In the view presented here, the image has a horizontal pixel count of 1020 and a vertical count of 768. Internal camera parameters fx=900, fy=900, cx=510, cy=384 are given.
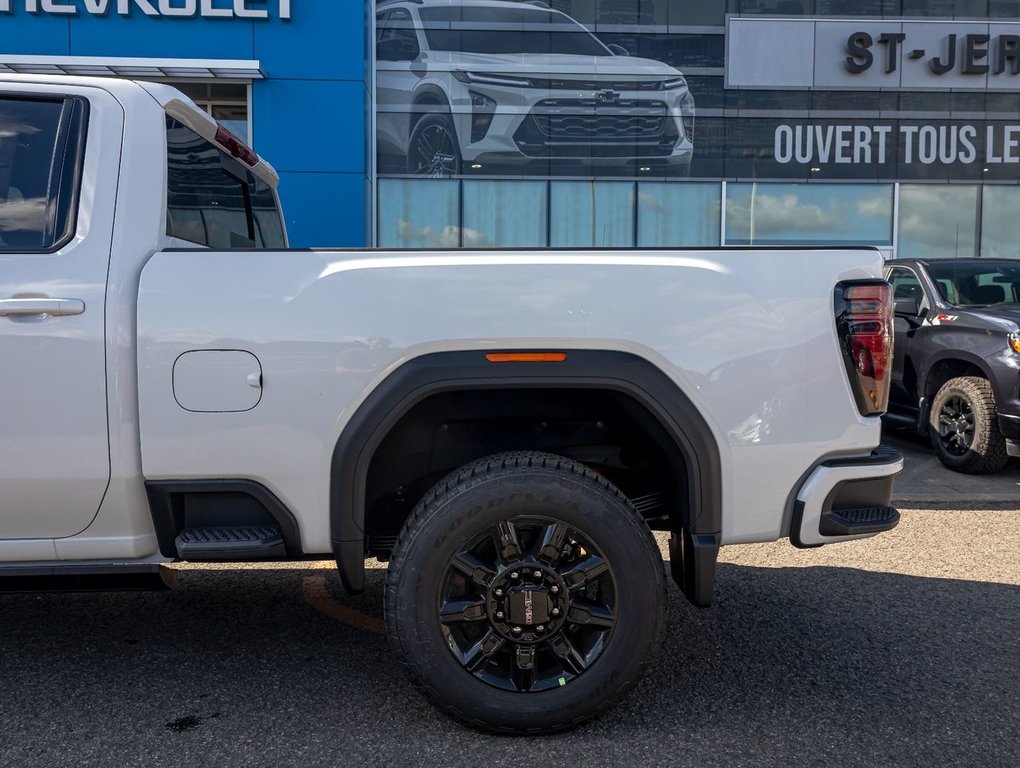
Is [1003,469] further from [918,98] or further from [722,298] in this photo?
[918,98]

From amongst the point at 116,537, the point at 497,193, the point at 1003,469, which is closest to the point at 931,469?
the point at 1003,469

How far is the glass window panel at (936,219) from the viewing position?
667 inches

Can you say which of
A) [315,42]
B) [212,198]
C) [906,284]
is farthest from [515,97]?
[212,198]

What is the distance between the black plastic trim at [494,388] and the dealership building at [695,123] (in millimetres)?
12705

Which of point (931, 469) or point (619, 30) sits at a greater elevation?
point (619, 30)

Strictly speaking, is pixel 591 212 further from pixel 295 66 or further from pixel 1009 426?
pixel 1009 426

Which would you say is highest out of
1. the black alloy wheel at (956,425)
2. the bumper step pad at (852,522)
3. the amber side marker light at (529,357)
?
the amber side marker light at (529,357)

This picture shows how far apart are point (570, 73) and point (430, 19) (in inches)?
103

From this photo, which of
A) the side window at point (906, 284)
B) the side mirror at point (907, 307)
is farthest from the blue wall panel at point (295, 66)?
the side mirror at point (907, 307)

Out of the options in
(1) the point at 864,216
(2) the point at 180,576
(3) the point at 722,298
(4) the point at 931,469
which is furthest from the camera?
(1) the point at 864,216

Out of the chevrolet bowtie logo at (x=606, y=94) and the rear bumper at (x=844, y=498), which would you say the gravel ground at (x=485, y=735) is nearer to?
the rear bumper at (x=844, y=498)

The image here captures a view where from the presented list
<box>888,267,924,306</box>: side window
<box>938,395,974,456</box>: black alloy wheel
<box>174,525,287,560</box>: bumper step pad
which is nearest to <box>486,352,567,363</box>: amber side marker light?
<box>174,525,287,560</box>: bumper step pad

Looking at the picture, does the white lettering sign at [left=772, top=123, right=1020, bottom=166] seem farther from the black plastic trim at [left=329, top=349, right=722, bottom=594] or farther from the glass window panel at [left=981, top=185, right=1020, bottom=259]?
the black plastic trim at [left=329, top=349, right=722, bottom=594]

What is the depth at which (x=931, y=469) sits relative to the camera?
7.32m
